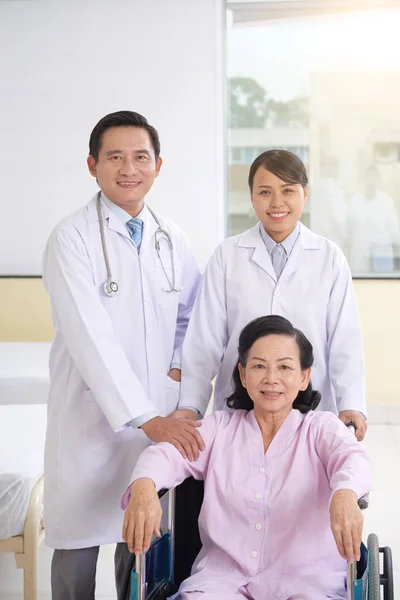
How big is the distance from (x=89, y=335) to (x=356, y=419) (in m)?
0.66

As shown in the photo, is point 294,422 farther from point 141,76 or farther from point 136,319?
point 141,76

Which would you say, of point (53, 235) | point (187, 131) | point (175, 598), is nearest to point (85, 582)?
point (175, 598)

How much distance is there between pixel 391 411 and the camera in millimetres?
4984

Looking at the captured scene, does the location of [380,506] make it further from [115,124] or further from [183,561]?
[115,124]

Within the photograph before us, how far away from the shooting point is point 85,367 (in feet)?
6.37

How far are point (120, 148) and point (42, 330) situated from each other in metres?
3.11

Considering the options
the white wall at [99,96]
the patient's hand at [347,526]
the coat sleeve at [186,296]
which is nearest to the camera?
the patient's hand at [347,526]

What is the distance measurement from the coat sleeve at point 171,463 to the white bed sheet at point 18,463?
2.46 feet

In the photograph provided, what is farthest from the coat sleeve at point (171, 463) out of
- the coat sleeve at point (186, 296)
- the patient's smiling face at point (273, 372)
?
the coat sleeve at point (186, 296)

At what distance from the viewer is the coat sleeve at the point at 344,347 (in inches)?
79.6

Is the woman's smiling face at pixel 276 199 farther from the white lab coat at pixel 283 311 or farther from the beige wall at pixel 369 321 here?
the beige wall at pixel 369 321

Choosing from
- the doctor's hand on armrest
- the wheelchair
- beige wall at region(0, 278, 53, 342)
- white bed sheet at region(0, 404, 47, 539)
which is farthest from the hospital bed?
beige wall at region(0, 278, 53, 342)

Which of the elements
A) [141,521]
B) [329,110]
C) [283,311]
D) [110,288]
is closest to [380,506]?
[283,311]

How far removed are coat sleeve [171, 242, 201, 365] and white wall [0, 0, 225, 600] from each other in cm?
274
